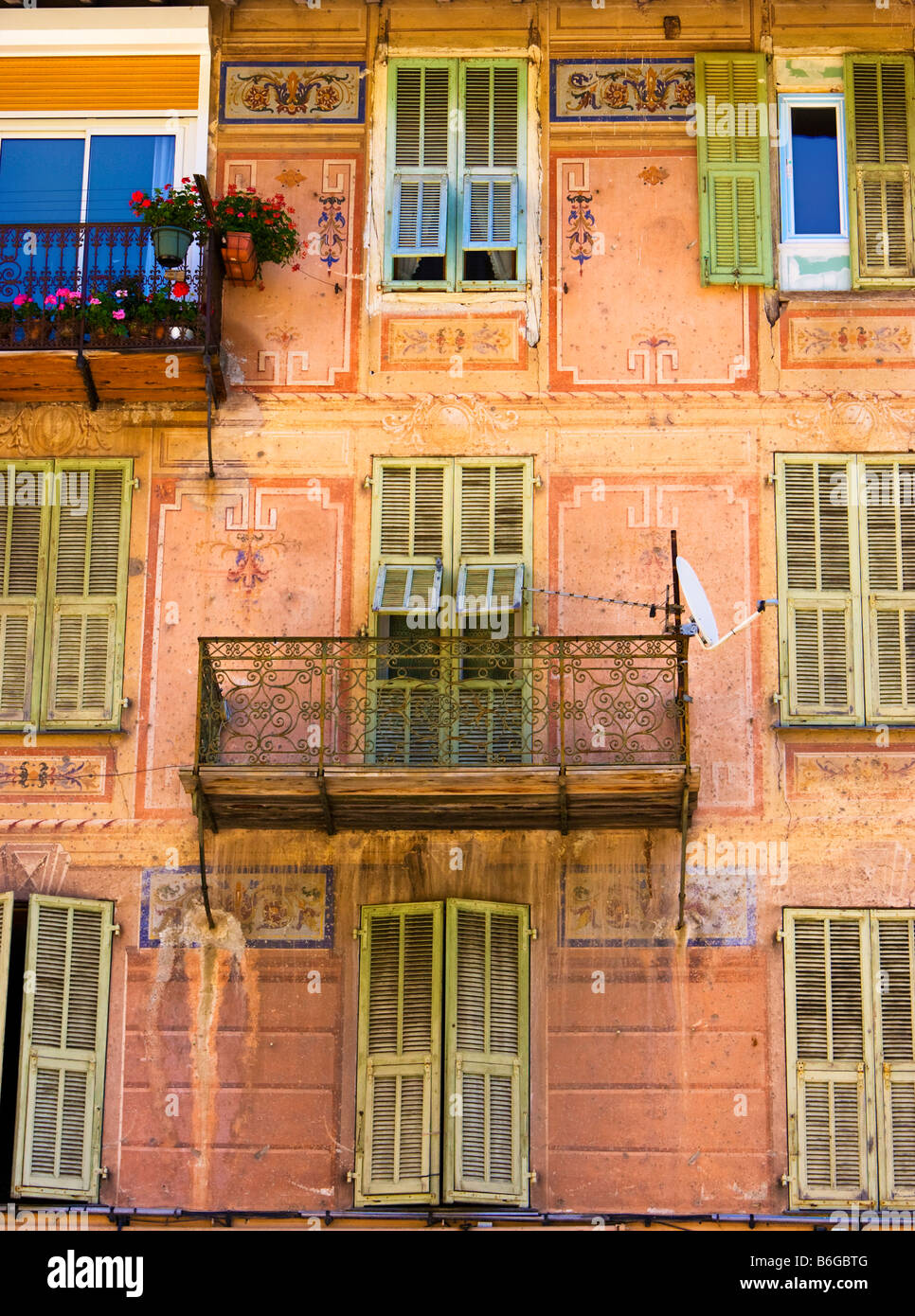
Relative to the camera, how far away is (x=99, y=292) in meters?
15.4

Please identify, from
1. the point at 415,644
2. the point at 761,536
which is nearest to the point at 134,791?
the point at 415,644

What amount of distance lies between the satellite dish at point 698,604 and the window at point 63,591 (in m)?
4.05

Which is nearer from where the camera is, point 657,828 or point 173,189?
point 657,828

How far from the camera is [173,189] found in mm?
15852

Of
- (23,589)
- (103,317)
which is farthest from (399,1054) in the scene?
(103,317)

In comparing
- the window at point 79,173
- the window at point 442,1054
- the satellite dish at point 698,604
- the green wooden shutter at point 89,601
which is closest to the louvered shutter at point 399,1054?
the window at point 442,1054

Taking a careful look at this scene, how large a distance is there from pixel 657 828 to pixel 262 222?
204 inches

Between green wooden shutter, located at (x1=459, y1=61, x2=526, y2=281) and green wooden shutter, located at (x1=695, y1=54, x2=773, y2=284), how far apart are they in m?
1.36

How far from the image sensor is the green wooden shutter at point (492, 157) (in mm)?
15992

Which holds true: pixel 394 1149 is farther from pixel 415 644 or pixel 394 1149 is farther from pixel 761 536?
pixel 761 536

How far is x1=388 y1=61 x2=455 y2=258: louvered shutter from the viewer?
1605cm

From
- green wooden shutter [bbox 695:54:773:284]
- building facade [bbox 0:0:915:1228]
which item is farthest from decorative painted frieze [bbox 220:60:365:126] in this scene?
green wooden shutter [bbox 695:54:773:284]

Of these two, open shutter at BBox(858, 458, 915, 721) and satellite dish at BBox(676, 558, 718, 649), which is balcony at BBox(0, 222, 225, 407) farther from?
open shutter at BBox(858, 458, 915, 721)
